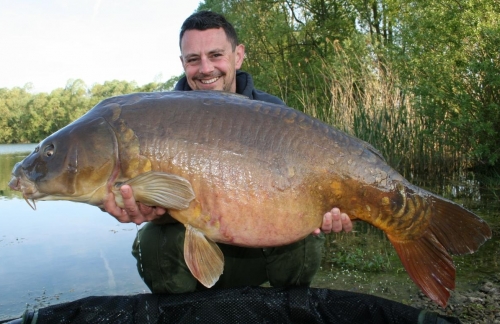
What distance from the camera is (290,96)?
14109mm

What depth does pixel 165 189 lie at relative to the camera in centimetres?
143

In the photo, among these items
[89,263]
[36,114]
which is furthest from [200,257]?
[36,114]

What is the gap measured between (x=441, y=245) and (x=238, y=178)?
723 mm

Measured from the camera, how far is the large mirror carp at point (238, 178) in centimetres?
147

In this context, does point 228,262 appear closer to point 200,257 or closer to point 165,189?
point 200,257

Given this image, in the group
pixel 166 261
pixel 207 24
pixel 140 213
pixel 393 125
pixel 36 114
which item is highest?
pixel 207 24

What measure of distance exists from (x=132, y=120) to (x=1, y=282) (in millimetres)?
2025

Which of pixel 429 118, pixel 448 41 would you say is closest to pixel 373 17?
pixel 448 41

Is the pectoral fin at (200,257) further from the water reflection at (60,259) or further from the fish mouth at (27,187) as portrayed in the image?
the water reflection at (60,259)

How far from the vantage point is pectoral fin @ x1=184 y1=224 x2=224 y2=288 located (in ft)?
4.95

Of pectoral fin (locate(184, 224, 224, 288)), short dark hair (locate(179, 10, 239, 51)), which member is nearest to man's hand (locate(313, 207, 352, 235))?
pectoral fin (locate(184, 224, 224, 288))

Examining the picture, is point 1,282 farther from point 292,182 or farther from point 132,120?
point 292,182

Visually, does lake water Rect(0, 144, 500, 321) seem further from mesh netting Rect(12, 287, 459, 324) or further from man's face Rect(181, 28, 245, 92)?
man's face Rect(181, 28, 245, 92)

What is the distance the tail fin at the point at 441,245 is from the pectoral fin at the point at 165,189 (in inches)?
30.3
